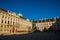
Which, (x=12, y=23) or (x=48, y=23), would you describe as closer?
(x=12, y=23)

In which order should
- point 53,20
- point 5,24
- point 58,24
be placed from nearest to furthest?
point 5,24 → point 58,24 → point 53,20

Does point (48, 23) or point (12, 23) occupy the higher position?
point (48, 23)

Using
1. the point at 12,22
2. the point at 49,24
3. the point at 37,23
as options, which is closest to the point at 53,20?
the point at 49,24

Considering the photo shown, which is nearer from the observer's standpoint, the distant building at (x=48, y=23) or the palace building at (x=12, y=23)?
the palace building at (x=12, y=23)

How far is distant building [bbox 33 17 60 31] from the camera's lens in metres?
68.1

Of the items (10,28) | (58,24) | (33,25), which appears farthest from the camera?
(33,25)

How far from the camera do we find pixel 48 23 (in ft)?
240

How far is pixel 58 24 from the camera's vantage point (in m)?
67.1

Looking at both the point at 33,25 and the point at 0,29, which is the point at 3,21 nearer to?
the point at 0,29

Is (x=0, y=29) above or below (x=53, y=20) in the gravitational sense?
below

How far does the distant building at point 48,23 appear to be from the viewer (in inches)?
2681

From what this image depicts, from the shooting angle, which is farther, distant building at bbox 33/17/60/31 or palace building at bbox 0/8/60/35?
distant building at bbox 33/17/60/31

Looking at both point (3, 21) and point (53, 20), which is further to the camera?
point (53, 20)

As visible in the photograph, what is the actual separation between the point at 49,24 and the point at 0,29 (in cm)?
4047
